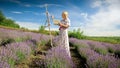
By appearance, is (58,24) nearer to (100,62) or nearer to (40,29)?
(100,62)

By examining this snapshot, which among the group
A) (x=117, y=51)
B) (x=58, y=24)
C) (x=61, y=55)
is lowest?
(x=117, y=51)

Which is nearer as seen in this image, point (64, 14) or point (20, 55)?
point (20, 55)

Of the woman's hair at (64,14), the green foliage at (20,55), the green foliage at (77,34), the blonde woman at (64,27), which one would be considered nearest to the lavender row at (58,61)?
the green foliage at (20,55)

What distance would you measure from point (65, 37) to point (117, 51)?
3.42m

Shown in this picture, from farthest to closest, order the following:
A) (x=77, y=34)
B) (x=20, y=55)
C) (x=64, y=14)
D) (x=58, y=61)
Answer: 1. (x=77, y=34)
2. (x=64, y=14)
3. (x=20, y=55)
4. (x=58, y=61)

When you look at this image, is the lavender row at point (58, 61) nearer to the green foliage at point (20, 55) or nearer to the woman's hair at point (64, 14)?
the green foliage at point (20, 55)

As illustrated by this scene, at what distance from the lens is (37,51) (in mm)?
6520

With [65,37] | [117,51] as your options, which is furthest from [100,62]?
[117,51]

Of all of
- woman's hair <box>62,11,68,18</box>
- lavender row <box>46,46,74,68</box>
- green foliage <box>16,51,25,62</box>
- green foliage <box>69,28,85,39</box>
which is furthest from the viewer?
green foliage <box>69,28,85,39</box>

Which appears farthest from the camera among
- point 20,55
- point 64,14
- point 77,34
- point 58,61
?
point 77,34

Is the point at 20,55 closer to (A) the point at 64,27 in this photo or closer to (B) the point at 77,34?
(A) the point at 64,27

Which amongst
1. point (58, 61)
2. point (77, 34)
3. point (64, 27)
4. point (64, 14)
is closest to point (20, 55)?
point (58, 61)

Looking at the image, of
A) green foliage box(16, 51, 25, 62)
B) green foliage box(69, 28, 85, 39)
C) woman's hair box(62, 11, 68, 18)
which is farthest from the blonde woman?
green foliage box(69, 28, 85, 39)

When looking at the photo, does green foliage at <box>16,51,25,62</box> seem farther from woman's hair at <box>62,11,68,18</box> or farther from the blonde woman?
woman's hair at <box>62,11,68,18</box>
